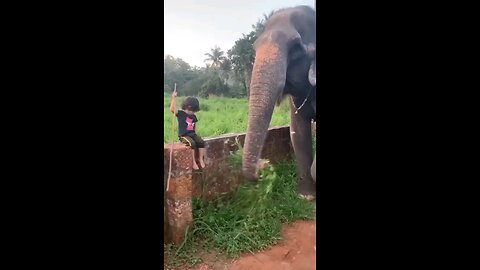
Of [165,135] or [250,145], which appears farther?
[250,145]

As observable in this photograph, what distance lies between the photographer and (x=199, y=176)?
7.04 feet

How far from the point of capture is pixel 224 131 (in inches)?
87.5

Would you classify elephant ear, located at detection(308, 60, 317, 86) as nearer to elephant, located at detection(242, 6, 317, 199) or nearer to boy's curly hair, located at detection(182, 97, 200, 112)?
elephant, located at detection(242, 6, 317, 199)

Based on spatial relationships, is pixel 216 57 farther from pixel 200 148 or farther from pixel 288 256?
pixel 288 256

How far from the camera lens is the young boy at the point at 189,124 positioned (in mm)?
2117

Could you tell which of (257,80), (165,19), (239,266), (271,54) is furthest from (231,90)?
(239,266)

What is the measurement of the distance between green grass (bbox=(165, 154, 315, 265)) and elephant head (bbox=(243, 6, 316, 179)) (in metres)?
0.12

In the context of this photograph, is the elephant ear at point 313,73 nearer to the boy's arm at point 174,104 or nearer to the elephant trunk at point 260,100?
the elephant trunk at point 260,100

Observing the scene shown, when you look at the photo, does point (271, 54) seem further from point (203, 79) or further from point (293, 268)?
point (293, 268)

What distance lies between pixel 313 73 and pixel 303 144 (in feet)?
1.39

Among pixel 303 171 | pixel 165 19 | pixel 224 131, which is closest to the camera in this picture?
pixel 165 19

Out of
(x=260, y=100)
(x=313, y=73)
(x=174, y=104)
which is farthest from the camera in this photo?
(x=313, y=73)

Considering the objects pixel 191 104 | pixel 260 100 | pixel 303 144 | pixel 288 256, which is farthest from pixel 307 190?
pixel 191 104

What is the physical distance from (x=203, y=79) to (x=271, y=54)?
0.43m
